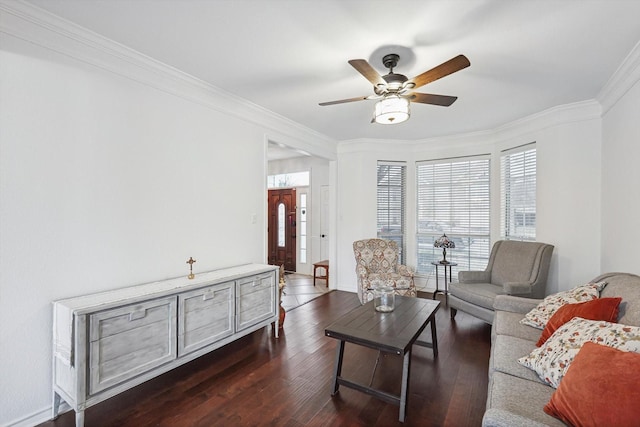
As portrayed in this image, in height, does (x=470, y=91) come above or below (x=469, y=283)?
above

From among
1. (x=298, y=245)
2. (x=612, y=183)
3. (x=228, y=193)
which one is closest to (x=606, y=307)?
(x=612, y=183)

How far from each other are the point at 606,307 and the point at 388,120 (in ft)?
6.62

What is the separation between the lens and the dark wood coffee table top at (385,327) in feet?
7.15

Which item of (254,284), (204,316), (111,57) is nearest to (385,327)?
(254,284)

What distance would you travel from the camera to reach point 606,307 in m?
2.04

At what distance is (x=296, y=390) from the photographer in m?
2.44

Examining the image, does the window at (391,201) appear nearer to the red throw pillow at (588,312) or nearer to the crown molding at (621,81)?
the crown molding at (621,81)

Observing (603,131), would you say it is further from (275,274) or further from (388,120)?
(275,274)

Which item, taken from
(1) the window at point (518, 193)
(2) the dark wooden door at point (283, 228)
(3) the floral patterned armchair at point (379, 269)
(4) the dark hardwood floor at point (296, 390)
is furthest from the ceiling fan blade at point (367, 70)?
(2) the dark wooden door at point (283, 228)

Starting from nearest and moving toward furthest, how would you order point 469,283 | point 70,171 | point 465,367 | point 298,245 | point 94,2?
1. point 94,2
2. point 70,171
3. point 465,367
4. point 469,283
5. point 298,245

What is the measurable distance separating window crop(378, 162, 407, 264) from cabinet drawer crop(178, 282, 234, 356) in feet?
11.0

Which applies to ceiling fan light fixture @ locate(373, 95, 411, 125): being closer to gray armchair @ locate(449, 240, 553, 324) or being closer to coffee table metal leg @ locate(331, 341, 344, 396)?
→ coffee table metal leg @ locate(331, 341, 344, 396)

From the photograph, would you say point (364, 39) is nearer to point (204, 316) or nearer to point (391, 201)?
point (204, 316)

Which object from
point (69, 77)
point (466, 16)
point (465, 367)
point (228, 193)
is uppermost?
point (466, 16)
